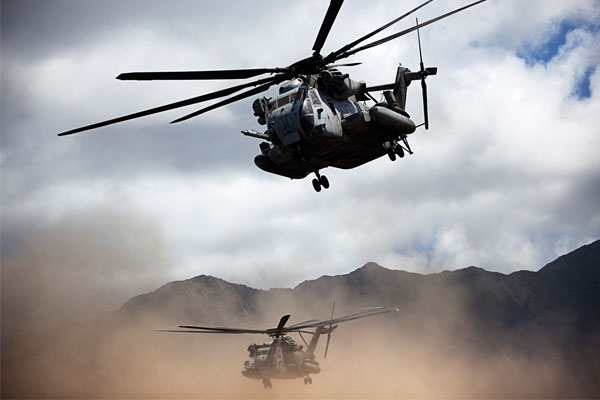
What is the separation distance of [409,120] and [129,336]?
92.4 m

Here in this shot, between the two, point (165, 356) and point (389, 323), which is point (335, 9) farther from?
point (389, 323)

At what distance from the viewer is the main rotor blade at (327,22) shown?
1279 centimetres

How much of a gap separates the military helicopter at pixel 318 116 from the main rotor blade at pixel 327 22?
0.03 m

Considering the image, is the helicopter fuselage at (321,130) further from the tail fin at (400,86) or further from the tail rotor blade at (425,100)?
the tail fin at (400,86)

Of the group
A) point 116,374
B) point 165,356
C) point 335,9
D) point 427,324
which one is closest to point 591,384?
point 427,324

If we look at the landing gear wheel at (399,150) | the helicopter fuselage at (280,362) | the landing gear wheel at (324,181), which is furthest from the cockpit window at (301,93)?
the helicopter fuselage at (280,362)

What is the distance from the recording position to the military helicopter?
15.0 metres

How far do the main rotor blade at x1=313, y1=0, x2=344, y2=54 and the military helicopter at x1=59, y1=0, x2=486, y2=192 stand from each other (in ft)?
0.11

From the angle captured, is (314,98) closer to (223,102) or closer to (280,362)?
(223,102)

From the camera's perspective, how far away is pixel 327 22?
13492 millimetres

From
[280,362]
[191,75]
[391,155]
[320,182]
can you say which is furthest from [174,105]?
[280,362]

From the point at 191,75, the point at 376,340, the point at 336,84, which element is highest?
the point at 336,84

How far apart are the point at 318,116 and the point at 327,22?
316cm

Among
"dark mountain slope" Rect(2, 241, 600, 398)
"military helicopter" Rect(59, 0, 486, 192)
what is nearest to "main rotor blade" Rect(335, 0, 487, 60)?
"military helicopter" Rect(59, 0, 486, 192)
